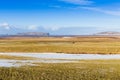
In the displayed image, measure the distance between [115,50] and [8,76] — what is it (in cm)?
4852

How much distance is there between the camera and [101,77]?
81.6ft

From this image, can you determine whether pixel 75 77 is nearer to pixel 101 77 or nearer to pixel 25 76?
pixel 101 77

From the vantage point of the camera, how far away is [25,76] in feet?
79.8

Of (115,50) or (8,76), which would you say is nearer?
→ (8,76)

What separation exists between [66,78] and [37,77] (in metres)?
2.59

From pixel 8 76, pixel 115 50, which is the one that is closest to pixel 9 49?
pixel 115 50

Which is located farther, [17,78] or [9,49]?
[9,49]

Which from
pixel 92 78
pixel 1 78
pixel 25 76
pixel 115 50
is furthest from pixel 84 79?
pixel 115 50

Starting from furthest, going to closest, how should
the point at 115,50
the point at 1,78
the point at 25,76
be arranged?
the point at 115,50 → the point at 25,76 → the point at 1,78

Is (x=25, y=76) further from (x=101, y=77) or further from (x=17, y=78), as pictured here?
(x=101, y=77)

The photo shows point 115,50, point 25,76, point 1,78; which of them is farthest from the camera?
point 115,50

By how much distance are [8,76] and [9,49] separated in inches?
1893

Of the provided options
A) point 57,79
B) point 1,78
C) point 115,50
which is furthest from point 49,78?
A: point 115,50

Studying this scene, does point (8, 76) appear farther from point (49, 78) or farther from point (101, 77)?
point (101, 77)
